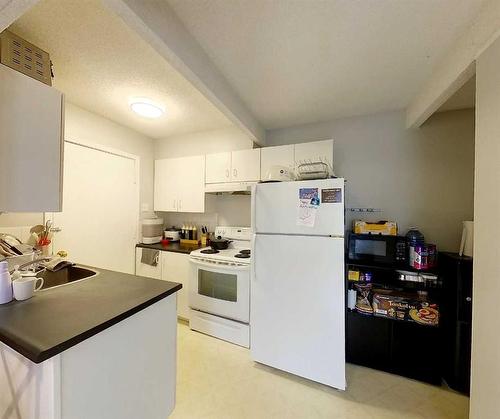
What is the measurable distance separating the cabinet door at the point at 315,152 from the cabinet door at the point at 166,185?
1632 millimetres

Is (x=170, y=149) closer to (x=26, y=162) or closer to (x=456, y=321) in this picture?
(x=26, y=162)

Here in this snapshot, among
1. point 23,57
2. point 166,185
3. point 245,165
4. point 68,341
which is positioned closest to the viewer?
point 68,341

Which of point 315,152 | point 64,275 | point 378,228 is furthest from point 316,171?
point 64,275

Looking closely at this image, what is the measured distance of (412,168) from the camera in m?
2.20

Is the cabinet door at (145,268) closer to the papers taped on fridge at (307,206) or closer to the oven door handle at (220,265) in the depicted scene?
the oven door handle at (220,265)

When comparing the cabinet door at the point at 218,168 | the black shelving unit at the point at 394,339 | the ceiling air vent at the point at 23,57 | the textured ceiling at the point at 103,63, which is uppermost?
the textured ceiling at the point at 103,63

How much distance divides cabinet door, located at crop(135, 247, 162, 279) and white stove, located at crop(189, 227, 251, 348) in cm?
59

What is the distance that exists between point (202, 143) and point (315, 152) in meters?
1.56

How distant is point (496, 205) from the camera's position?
1.03m

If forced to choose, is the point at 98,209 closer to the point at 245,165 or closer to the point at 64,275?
the point at 64,275

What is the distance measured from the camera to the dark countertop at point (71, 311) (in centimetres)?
72

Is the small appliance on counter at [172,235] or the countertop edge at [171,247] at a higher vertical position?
the small appliance on counter at [172,235]

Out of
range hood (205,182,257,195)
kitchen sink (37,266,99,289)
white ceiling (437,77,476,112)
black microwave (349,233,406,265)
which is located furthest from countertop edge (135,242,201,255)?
white ceiling (437,77,476,112)

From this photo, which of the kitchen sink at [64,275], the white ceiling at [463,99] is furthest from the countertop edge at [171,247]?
the white ceiling at [463,99]
